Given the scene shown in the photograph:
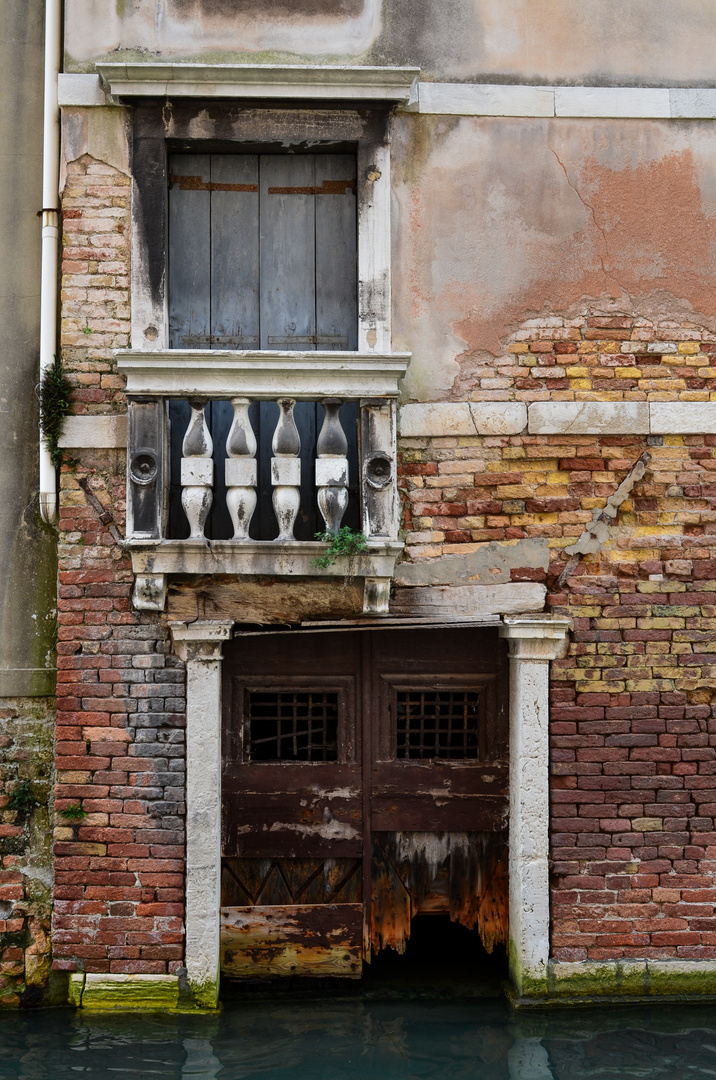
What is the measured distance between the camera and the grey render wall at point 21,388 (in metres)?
4.53

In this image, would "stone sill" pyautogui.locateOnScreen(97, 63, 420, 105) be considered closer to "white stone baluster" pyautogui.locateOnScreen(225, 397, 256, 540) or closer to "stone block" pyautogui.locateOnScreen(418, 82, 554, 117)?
"stone block" pyautogui.locateOnScreen(418, 82, 554, 117)

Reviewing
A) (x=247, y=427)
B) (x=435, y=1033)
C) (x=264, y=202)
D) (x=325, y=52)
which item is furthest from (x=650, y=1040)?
(x=325, y=52)

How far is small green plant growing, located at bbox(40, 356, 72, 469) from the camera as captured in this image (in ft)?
14.2

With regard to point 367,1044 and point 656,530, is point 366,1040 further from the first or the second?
point 656,530

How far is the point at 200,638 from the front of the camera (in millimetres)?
4340

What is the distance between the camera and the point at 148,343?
438 cm

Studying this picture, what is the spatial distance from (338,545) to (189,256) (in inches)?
70.2

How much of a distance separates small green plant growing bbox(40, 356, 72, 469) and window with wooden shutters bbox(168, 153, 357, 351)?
623 millimetres

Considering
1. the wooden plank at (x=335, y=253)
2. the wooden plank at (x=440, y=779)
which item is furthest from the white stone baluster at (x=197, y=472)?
the wooden plank at (x=440, y=779)

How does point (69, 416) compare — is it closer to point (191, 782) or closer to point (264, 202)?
point (264, 202)

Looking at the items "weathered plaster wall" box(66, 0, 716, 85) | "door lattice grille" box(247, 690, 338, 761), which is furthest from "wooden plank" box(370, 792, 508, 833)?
"weathered plaster wall" box(66, 0, 716, 85)

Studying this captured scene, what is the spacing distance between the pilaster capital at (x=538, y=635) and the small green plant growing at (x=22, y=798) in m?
2.60

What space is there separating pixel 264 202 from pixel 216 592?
2.10 m

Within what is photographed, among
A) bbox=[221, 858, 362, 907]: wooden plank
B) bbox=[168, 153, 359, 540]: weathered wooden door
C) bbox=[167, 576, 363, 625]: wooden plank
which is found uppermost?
bbox=[168, 153, 359, 540]: weathered wooden door
